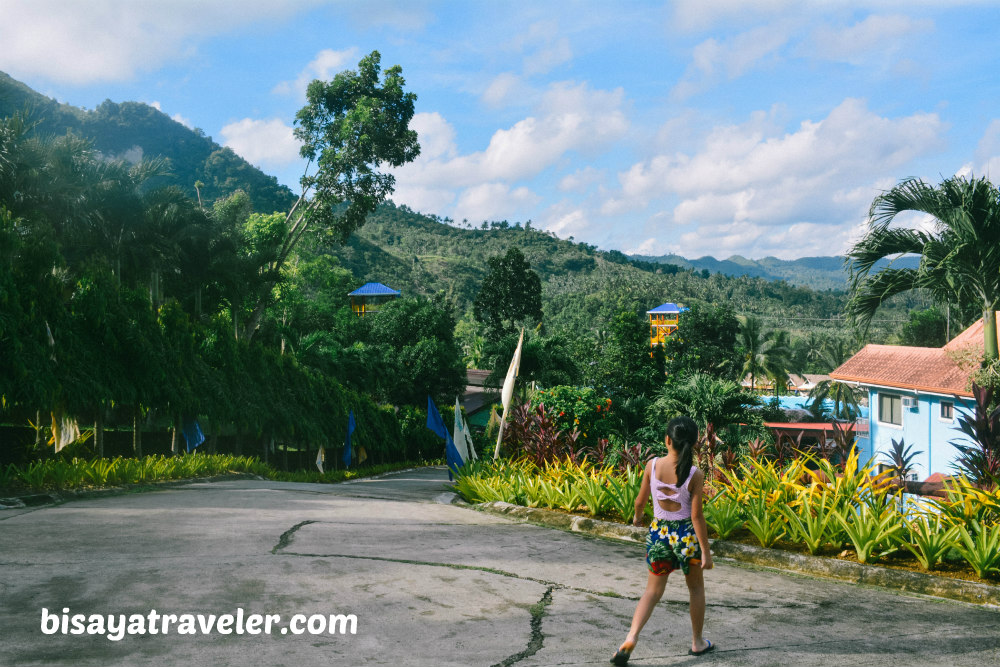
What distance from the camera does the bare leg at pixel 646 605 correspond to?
432 cm

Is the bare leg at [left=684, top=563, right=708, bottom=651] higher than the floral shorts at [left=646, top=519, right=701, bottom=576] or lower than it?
lower

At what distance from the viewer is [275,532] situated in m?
7.44

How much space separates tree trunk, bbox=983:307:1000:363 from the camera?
10.5 meters

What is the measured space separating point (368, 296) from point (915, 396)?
164 ft

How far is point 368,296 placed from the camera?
66.8 m

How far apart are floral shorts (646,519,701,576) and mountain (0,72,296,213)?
Result: 314 feet

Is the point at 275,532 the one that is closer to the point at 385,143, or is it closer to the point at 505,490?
the point at 505,490

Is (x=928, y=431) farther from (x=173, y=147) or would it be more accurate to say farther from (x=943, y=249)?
(x=173, y=147)

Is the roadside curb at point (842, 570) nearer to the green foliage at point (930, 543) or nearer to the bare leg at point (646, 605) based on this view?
the green foliage at point (930, 543)

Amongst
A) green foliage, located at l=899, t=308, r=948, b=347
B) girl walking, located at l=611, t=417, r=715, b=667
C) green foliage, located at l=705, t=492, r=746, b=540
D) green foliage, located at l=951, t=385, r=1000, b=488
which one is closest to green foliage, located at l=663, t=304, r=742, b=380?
green foliage, located at l=899, t=308, r=948, b=347

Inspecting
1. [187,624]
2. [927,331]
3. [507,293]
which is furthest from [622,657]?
[927,331]

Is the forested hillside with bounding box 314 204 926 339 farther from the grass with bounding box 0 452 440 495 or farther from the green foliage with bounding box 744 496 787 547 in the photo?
the green foliage with bounding box 744 496 787 547

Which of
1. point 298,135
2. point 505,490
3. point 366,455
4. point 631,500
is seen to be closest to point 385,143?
point 298,135

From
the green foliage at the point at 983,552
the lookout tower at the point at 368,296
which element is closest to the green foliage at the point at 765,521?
the green foliage at the point at 983,552
